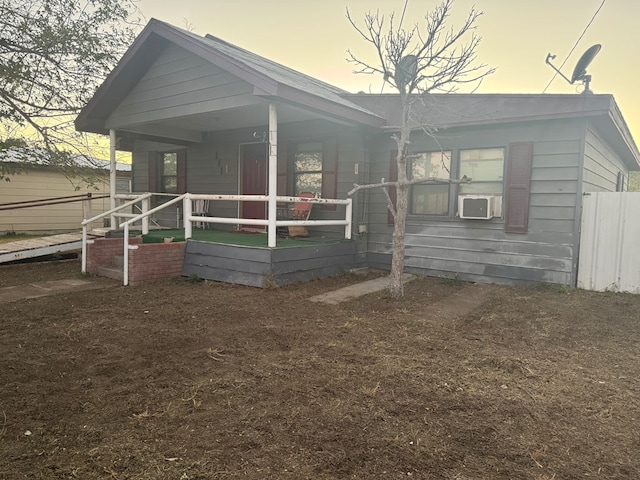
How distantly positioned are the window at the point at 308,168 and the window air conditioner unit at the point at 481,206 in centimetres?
287

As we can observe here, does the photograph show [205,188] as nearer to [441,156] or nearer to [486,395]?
[441,156]

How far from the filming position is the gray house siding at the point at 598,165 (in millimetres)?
6395

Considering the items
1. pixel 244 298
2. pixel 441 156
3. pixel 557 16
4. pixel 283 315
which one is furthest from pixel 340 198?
pixel 557 16

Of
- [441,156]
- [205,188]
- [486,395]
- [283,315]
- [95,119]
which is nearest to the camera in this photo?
[486,395]

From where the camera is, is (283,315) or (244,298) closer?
(283,315)

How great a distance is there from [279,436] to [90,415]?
3.71ft

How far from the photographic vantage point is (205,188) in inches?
398

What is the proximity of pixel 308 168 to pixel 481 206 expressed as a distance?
3.52 m

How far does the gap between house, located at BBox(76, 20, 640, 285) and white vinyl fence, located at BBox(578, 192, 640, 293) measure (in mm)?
267

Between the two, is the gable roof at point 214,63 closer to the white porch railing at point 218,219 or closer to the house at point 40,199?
the white porch railing at point 218,219

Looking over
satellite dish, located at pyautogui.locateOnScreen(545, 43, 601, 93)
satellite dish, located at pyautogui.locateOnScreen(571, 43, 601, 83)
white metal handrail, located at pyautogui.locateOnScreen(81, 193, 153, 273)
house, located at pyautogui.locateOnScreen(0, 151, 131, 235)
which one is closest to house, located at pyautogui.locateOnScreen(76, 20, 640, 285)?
satellite dish, located at pyautogui.locateOnScreen(545, 43, 601, 93)

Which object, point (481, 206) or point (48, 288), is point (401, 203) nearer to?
point (481, 206)

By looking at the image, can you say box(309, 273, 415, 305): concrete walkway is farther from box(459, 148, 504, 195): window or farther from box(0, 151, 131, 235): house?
box(0, 151, 131, 235): house

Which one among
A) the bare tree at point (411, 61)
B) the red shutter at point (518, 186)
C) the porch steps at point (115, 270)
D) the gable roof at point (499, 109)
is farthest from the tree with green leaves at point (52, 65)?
the red shutter at point (518, 186)
